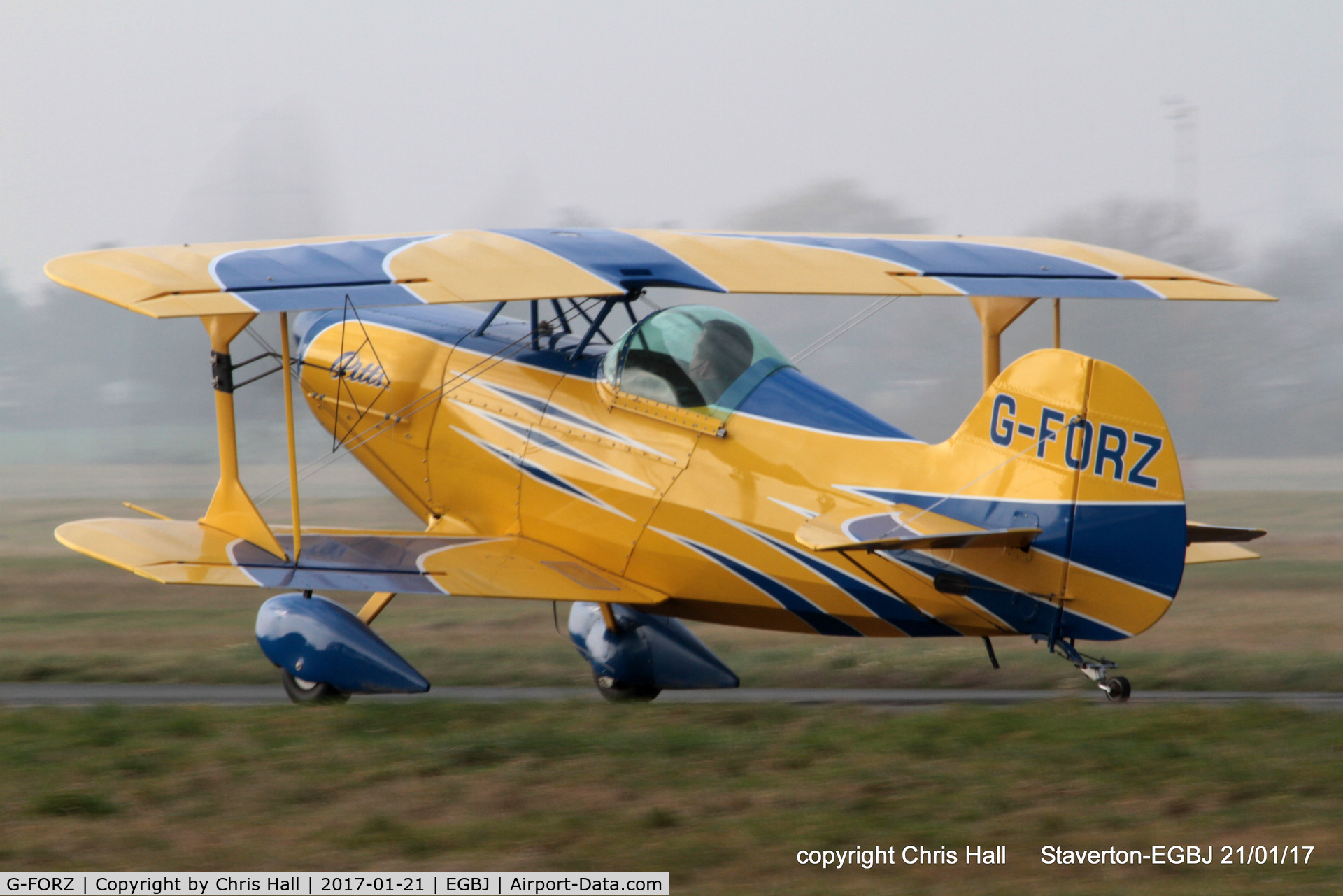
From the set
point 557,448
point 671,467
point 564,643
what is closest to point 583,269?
point 557,448

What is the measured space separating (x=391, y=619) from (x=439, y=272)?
8.04 metres

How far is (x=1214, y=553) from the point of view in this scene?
27.8ft

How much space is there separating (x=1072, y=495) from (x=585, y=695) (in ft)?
13.0

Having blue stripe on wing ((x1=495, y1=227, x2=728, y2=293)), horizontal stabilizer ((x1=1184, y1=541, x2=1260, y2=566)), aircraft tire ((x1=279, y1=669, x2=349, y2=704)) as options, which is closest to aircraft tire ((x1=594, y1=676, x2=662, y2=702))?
aircraft tire ((x1=279, y1=669, x2=349, y2=704))

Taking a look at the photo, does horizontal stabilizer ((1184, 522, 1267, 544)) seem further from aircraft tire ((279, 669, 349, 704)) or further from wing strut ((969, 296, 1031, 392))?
aircraft tire ((279, 669, 349, 704))

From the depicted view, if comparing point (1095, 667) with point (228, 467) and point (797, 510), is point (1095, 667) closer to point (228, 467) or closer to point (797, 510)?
point (797, 510)

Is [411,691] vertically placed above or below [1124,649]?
above

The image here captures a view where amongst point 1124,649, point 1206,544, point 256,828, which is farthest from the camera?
point 1124,649

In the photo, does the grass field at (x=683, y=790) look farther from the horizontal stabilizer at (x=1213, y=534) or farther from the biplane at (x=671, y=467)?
the horizontal stabilizer at (x=1213, y=534)

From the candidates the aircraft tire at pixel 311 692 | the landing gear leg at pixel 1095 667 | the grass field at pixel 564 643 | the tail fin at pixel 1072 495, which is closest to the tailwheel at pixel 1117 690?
the landing gear leg at pixel 1095 667

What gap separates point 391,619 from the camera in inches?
593

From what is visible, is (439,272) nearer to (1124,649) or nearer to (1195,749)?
(1195,749)

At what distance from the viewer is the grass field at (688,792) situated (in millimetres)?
4988

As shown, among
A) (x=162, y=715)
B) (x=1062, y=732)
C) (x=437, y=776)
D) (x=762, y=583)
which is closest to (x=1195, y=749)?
(x=1062, y=732)
